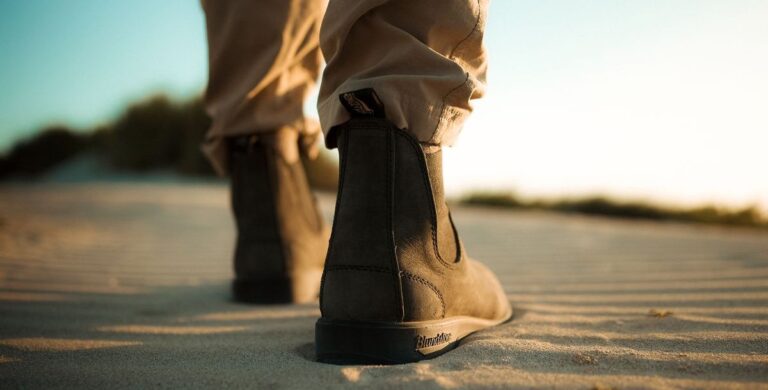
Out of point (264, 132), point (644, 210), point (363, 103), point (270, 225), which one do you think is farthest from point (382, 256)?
point (644, 210)

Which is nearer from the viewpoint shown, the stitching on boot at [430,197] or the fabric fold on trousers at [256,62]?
the stitching on boot at [430,197]

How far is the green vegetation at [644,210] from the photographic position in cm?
695

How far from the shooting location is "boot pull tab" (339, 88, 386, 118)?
1.03m

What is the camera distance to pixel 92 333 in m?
1.35

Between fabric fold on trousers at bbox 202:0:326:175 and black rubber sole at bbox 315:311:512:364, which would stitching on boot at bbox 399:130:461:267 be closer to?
black rubber sole at bbox 315:311:512:364

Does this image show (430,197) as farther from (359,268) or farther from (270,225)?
(270,225)

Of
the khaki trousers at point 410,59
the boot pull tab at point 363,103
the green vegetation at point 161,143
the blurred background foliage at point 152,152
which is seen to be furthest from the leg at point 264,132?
the green vegetation at point 161,143

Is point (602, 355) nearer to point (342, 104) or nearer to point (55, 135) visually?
point (342, 104)

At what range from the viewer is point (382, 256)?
3.49 ft

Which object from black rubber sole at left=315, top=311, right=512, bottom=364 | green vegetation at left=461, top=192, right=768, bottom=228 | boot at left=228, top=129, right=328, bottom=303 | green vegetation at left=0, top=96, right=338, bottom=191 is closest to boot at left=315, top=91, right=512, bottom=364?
black rubber sole at left=315, top=311, right=512, bottom=364

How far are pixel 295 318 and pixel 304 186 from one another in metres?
0.52

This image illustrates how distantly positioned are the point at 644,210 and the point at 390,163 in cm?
768

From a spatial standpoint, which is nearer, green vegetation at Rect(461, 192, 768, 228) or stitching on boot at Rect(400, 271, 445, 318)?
stitching on boot at Rect(400, 271, 445, 318)

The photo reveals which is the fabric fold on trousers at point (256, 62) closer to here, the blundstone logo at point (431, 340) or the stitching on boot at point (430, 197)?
the stitching on boot at point (430, 197)
